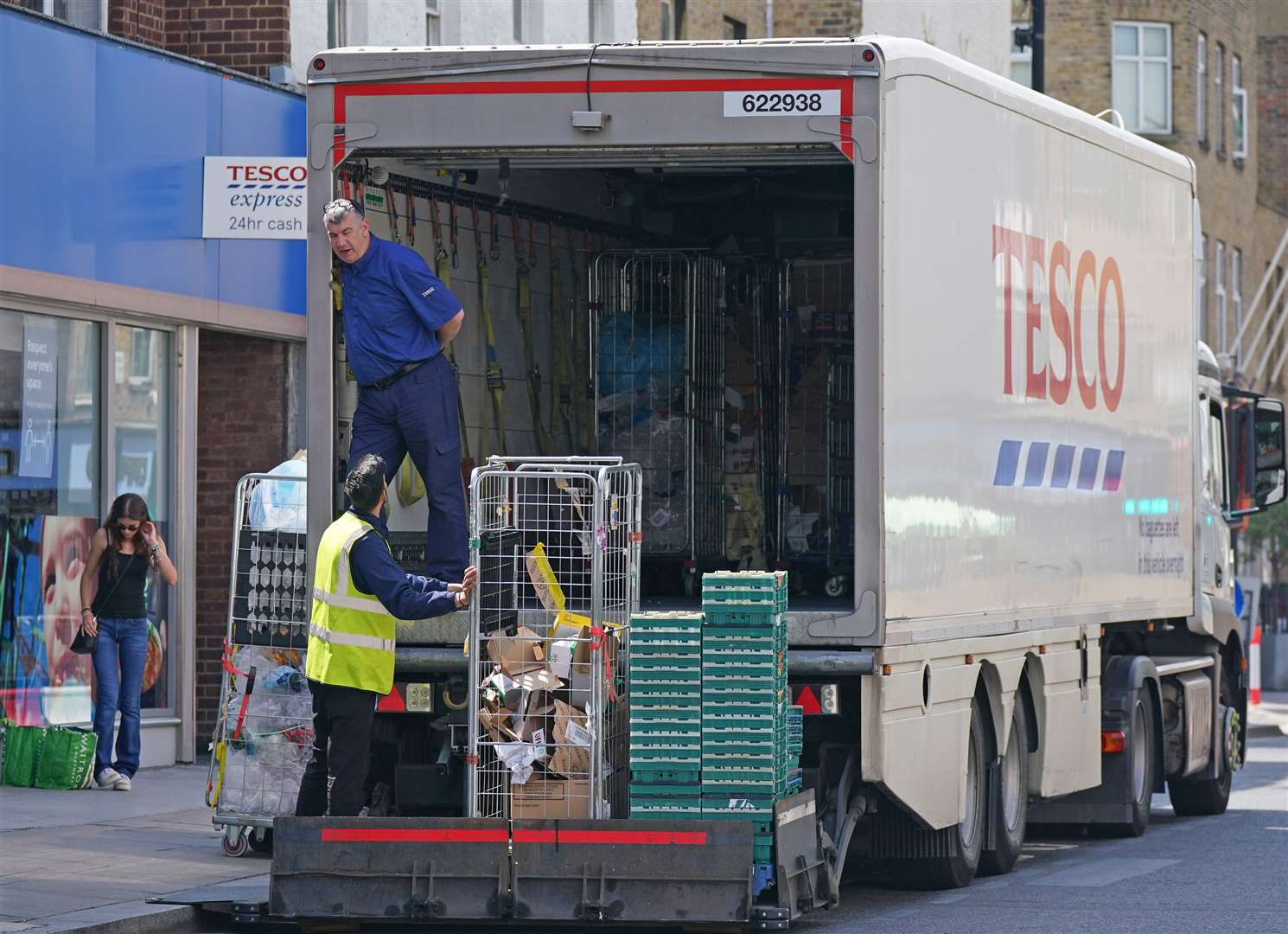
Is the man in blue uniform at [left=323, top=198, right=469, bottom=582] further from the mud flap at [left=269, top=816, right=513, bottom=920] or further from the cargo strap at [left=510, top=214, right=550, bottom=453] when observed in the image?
the cargo strap at [left=510, top=214, right=550, bottom=453]

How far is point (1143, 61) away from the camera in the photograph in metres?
37.0

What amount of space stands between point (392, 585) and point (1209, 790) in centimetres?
791

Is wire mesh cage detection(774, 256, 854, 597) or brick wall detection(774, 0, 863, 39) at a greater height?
brick wall detection(774, 0, 863, 39)

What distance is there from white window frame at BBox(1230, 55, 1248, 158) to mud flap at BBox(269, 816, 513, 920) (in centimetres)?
3318

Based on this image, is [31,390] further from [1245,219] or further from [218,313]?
[1245,219]

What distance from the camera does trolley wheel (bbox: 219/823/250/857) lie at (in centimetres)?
1184

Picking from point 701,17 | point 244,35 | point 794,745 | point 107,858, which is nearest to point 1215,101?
point 701,17

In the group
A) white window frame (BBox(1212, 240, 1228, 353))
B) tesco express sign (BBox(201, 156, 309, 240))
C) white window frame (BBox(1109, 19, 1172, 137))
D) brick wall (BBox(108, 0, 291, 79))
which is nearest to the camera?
tesco express sign (BBox(201, 156, 309, 240))

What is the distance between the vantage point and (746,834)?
9.33m

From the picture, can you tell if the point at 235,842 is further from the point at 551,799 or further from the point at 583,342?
the point at 583,342

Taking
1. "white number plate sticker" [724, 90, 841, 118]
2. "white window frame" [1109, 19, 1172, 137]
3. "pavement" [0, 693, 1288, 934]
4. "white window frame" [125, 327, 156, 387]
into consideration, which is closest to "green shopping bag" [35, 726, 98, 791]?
"pavement" [0, 693, 1288, 934]

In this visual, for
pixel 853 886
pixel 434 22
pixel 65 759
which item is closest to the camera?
pixel 853 886

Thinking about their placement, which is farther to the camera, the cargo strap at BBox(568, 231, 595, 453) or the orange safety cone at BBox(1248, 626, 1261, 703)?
the orange safety cone at BBox(1248, 626, 1261, 703)

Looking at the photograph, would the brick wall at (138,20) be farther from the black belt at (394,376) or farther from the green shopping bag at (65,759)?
the black belt at (394,376)
